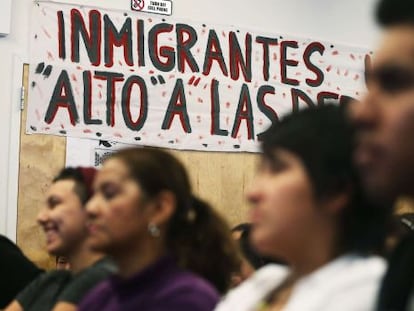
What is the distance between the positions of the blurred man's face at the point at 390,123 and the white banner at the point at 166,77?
2.67 metres

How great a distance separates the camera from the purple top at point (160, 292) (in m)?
1.43

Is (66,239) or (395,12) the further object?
(66,239)

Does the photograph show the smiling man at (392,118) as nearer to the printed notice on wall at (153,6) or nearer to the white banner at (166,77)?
the white banner at (166,77)

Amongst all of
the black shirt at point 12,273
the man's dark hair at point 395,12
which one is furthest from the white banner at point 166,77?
the man's dark hair at point 395,12

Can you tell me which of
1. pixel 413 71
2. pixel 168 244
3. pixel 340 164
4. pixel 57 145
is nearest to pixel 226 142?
pixel 57 145

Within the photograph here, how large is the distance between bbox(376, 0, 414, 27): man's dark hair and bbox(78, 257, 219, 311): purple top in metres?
0.75

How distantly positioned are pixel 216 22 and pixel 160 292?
242 cm

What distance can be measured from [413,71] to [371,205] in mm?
295

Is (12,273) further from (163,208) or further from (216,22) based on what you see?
(216,22)

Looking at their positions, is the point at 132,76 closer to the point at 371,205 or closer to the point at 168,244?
the point at 168,244

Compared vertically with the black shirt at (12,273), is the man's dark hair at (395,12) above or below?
above

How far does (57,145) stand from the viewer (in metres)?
3.35

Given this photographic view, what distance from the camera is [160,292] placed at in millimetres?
1466

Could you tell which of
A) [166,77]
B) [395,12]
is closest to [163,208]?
[395,12]
